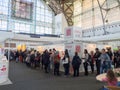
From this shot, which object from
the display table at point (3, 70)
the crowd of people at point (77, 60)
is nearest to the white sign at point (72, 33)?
the crowd of people at point (77, 60)

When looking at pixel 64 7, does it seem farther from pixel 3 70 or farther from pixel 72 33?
pixel 3 70

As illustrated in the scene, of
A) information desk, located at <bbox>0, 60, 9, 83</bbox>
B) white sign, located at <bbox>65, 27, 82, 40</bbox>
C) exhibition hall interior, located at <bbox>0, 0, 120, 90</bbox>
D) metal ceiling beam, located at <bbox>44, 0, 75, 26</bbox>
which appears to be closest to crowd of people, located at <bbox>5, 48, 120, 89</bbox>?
exhibition hall interior, located at <bbox>0, 0, 120, 90</bbox>

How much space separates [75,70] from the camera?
8.42 m

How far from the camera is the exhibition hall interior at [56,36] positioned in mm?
9273

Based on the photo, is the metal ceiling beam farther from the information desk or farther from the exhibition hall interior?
the information desk

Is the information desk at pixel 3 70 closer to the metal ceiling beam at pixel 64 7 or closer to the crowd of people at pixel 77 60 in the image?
the crowd of people at pixel 77 60

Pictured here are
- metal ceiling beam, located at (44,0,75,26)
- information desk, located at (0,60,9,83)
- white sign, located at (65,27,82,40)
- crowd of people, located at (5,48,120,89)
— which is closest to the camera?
information desk, located at (0,60,9,83)

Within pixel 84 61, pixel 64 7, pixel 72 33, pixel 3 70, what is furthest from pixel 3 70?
pixel 64 7

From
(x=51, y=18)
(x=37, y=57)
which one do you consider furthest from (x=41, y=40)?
(x=37, y=57)

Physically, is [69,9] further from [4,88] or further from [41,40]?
[4,88]

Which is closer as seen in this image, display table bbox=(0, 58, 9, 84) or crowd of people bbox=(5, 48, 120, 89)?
display table bbox=(0, 58, 9, 84)

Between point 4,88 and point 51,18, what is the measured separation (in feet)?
80.0

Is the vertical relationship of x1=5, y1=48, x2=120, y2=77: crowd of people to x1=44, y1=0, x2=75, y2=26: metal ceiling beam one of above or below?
below

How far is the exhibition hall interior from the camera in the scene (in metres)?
9.27
